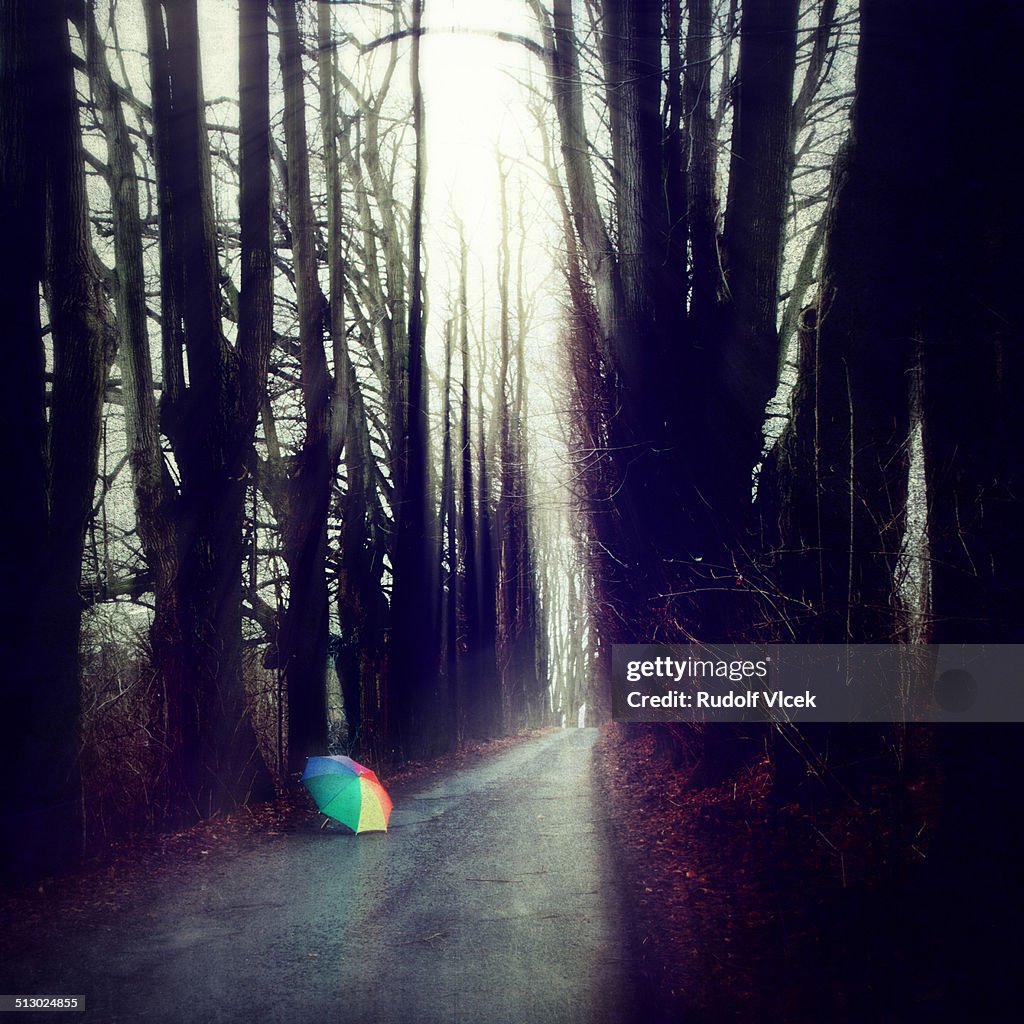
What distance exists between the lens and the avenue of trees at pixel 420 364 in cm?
530

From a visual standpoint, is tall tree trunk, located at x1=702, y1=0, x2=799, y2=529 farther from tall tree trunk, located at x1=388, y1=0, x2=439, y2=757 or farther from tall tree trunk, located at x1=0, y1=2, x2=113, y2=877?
tall tree trunk, located at x1=388, y1=0, x2=439, y2=757

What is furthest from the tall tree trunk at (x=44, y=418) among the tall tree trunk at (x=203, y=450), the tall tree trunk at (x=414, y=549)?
the tall tree trunk at (x=414, y=549)

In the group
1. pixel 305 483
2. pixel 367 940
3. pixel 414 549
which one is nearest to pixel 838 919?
pixel 367 940

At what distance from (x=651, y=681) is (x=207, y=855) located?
6.70 meters

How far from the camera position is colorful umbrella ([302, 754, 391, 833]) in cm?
920

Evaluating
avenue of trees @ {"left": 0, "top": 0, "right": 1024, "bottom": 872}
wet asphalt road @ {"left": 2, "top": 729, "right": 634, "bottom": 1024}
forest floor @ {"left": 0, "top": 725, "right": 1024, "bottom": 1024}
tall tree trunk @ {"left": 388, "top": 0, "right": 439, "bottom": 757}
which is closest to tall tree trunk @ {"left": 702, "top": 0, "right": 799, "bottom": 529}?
avenue of trees @ {"left": 0, "top": 0, "right": 1024, "bottom": 872}

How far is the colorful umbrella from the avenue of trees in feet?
5.86

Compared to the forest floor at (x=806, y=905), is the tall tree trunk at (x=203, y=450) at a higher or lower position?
higher

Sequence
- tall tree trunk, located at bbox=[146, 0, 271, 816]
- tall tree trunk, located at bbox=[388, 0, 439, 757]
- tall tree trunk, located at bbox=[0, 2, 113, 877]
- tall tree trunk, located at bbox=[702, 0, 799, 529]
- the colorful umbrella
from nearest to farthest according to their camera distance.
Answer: tall tree trunk, located at bbox=[0, 2, 113, 877]
the colorful umbrella
tall tree trunk, located at bbox=[702, 0, 799, 529]
tall tree trunk, located at bbox=[146, 0, 271, 816]
tall tree trunk, located at bbox=[388, 0, 439, 757]

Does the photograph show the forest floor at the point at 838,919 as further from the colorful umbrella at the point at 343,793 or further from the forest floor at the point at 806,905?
the colorful umbrella at the point at 343,793

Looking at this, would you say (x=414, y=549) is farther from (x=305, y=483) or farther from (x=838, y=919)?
(x=838, y=919)

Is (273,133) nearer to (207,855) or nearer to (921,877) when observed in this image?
(207,855)

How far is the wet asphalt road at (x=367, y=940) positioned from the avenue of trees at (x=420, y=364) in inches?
74.2

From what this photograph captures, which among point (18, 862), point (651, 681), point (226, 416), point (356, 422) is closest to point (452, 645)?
point (356, 422)
